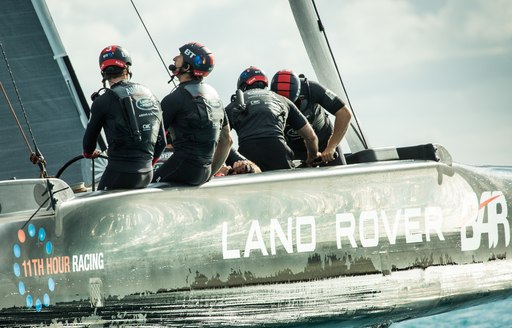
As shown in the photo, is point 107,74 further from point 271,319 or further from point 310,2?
point 310,2

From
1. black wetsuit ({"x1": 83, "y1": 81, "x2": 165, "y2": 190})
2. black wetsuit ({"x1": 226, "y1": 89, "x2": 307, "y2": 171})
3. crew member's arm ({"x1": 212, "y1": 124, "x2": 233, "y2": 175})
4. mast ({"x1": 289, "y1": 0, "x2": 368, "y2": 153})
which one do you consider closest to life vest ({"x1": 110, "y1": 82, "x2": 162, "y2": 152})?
black wetsuit ({"x1": 83, "y1": 81, "x2": 165, "y2": 190})

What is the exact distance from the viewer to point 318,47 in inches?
293

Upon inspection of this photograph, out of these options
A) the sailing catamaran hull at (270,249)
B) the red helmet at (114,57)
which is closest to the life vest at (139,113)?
the red helmet at (114,57)

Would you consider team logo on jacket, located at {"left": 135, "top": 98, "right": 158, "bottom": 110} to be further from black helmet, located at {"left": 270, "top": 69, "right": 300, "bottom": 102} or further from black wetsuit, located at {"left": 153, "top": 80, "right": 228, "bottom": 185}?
black helmet, located at {"left": 270, "top": 69, "right": 300, "bottom": 102}

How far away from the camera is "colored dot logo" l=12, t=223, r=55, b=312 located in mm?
5055

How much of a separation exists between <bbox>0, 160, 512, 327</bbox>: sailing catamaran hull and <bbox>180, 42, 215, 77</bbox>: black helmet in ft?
2.04

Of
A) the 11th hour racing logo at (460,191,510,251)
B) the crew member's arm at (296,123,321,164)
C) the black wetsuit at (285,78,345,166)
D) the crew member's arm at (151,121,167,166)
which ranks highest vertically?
the black wetsuit at (285,78,345,166)

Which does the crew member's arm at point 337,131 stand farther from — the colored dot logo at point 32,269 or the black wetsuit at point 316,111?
the colored dot logo at point 32,269

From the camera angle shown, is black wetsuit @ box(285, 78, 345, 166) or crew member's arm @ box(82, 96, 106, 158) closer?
crew member's arm @ box(82, 96, 106, 158)

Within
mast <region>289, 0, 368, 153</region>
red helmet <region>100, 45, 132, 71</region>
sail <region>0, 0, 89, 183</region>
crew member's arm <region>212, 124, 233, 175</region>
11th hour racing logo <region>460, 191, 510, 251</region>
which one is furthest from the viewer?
sail <region>0, 0, 89, 183</region>

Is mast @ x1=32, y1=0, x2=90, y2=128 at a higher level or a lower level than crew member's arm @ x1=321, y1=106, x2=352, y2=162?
higher

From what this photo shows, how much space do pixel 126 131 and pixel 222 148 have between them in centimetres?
78

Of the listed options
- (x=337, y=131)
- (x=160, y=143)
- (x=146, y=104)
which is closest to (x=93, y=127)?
(x=146, y=104)

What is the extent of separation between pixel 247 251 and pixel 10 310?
3.83 feet
